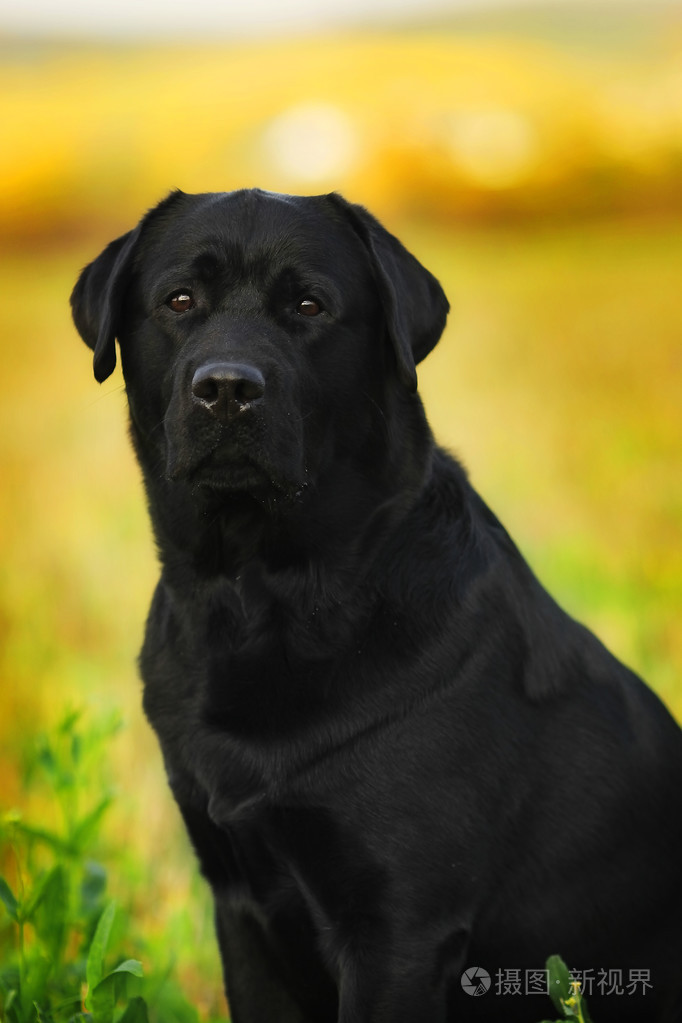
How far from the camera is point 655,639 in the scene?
4.66 m

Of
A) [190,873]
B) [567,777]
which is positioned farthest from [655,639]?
[567,777]

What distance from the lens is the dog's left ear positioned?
2.31 m

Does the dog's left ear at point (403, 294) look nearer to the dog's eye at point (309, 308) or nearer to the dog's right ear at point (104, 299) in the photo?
the dog's eye at point (309, 308)

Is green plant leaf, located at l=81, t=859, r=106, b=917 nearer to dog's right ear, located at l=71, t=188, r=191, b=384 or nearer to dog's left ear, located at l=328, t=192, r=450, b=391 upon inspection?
dog's right ear, located at l=71, t=188, r=191, b=384

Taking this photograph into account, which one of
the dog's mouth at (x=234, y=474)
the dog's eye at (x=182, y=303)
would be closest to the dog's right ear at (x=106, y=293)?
the dog's eye at (x=182, y=303)

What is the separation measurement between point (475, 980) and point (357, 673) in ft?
2.06

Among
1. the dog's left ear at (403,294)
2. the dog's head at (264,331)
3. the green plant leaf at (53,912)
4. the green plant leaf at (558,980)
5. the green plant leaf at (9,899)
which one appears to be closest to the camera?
the green plant leaf at (558,980)

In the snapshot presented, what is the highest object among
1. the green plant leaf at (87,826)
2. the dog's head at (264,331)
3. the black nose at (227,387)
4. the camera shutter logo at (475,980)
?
the dog's head at (264,331)

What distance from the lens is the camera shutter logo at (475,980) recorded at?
2.24 meters

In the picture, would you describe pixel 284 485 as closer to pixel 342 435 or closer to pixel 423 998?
pixel 342 435

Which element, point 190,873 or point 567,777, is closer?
point 567,777

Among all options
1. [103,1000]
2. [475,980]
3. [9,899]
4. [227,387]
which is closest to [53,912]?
[9,899]

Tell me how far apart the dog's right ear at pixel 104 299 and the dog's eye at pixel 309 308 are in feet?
1.27

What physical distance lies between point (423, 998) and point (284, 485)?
3.15ft
